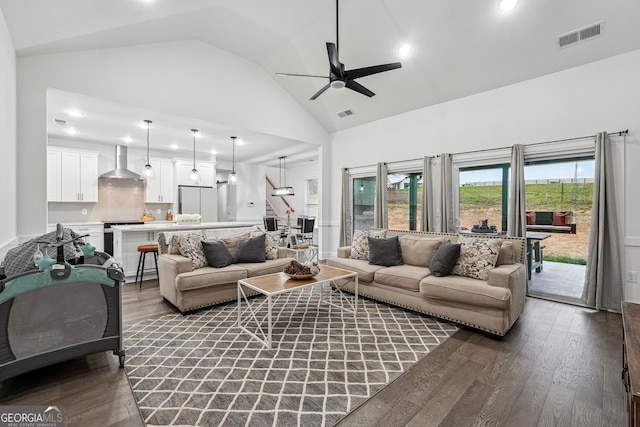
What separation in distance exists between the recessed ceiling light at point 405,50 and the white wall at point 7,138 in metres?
4.50

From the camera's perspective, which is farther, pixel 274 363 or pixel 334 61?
pixel 334 61

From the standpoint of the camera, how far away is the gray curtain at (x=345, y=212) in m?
6.80

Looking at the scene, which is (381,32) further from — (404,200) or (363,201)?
(363,201)

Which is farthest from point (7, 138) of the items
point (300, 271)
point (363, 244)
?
point (363, 244)

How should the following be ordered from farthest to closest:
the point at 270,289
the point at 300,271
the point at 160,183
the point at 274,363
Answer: the point at 160,183
the point at 300,271
the point at 270,289
the point at 274,363

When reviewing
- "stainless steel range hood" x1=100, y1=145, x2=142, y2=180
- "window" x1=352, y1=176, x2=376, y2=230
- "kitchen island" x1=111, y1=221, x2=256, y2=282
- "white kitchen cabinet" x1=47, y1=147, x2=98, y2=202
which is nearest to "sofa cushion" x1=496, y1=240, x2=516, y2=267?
Answer: "window" x1=352, y1=176, x2=376, y2=230

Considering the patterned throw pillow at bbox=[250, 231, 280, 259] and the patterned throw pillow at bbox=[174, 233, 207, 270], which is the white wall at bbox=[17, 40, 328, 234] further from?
the patterned throw pillow at bbox=[250, 231, 280, 259]

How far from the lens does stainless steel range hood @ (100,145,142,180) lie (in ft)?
22.0

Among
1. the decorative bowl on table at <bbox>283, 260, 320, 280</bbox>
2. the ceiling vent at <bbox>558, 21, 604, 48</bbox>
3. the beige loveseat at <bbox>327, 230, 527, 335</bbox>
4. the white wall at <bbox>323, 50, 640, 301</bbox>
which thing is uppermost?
the ceiling vent at <bbox>558, 21, 604, 48</bbox>

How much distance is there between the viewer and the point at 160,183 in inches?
295

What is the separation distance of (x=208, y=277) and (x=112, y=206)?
5337 mm

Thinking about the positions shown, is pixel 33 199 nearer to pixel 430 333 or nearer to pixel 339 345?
pixel 339 345

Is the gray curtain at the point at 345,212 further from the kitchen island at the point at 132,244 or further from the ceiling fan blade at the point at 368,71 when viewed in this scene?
the kitchen island at the point at 132,244

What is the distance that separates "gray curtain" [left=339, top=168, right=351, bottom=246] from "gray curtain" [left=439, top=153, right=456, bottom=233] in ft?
7.58
